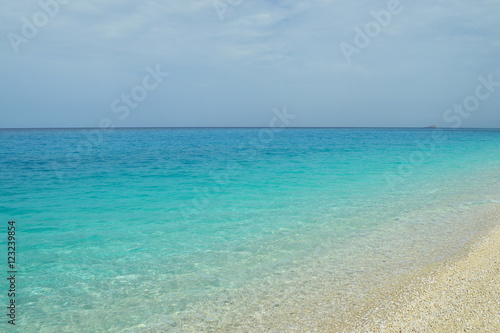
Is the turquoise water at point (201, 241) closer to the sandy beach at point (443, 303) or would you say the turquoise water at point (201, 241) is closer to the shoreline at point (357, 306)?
the shoreline at point (357, 306)

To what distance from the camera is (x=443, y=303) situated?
4910 millimetres

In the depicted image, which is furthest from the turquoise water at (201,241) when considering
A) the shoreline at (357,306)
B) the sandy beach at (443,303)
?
the sandy beach at (443,303)

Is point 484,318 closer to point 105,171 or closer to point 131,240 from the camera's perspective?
point 131,240

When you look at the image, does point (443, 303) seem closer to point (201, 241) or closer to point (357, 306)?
point (357, 306)

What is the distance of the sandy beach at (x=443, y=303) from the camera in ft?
14.3

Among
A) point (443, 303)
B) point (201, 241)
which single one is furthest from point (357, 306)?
point (201, 241)

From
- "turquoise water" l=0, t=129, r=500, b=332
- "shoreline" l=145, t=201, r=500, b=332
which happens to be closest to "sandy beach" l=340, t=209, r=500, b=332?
"shoreline" l=145, t=201, r=500, b=332

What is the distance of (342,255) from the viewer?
7.33 metres

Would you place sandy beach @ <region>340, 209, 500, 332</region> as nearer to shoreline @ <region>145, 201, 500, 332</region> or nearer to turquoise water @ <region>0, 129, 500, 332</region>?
shoreline @ <region>145, 201, 500, 332</region>

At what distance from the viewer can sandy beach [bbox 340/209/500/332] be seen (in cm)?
436

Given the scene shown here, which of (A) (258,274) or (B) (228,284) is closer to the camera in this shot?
(B) (228,284)

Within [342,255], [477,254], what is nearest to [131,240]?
[342,255]

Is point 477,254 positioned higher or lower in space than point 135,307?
higher

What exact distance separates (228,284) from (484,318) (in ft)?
12.9
